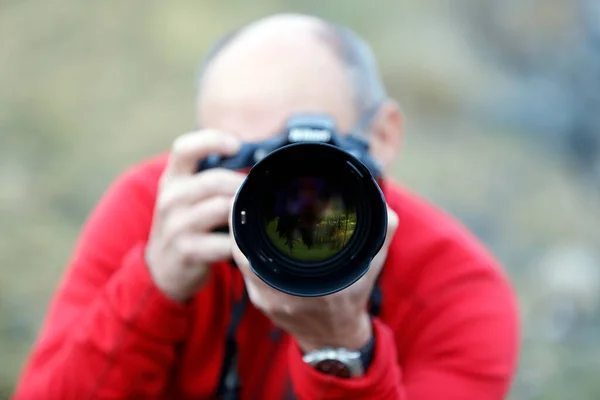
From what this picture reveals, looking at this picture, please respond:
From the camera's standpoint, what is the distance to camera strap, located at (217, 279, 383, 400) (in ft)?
3.06

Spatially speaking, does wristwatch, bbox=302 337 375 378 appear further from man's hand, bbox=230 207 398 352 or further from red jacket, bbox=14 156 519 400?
red jacket, bbox=14 156 519 400

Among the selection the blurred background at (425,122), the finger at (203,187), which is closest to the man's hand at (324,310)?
the finger at (203,187)

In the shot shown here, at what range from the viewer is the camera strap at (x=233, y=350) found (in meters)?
0.93

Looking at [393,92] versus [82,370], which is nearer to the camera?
[82,370]

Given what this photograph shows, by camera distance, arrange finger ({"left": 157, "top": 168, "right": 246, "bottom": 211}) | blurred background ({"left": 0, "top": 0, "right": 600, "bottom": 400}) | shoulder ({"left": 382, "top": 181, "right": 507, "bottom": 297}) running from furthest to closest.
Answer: blurred background ({"left": 0, "top": 0, "right": 600, "bottom": 400}), shoulder ({"left": 382, "top": 181, "right": 507, "bottom": 297}), finger ({"left": 157, "top": 168, "right": 246, "bottom": 211})

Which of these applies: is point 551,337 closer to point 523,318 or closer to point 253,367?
point 523,318

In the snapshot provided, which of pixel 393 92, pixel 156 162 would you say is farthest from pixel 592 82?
pixel 156 162

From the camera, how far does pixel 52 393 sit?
2.89ft

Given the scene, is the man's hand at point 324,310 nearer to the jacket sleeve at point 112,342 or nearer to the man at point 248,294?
the man at point 248,294

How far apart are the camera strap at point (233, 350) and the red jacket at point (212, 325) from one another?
29mm

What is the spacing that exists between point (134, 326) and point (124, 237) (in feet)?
0.59

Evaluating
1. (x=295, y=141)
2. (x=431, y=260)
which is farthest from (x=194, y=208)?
(x=431, y=260)

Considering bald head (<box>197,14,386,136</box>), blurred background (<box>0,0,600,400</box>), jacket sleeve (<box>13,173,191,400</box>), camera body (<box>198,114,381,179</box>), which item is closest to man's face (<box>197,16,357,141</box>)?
bald head (<box>197,14,386,136</box>)

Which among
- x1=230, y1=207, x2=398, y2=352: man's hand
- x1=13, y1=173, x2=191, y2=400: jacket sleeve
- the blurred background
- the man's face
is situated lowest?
x1=13, y1=173, x2=191, y2=400: jacket sleeve
